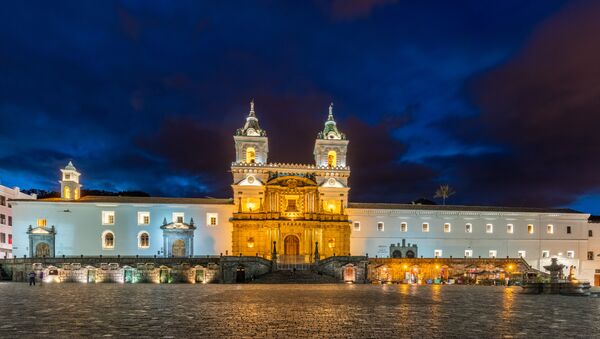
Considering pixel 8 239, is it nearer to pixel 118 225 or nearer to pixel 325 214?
pixel 118 225

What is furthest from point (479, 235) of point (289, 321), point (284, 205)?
point (289, 321)

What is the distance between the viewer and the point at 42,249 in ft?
204

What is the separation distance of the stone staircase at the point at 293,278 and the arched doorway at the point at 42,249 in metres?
32.5

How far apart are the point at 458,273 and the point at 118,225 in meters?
46.8

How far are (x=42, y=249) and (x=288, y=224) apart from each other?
3377cm

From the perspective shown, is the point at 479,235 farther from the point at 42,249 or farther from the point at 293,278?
the point at 42,249

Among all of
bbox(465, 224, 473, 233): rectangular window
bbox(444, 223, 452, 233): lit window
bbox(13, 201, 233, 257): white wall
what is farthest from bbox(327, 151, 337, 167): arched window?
bbox(465, 224, 473, 233): rectangular window

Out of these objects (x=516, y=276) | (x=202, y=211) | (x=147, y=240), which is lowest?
(x=516, y=276)

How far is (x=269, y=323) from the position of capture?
14.9 m

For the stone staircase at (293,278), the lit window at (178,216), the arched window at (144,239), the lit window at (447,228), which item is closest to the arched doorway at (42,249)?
the arched window at (144,239)

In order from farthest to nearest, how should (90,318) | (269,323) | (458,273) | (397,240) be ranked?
(397,240) → (458,273) → (90,318) → (269,323)

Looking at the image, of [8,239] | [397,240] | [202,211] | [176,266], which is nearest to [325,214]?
[397,240]

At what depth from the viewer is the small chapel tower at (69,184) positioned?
68.2 metres

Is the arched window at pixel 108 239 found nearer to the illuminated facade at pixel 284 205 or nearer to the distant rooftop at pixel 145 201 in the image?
the distant rooftop at pixel 145 201
